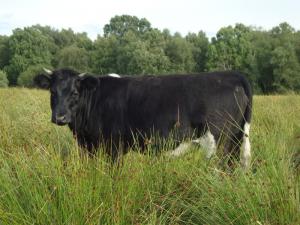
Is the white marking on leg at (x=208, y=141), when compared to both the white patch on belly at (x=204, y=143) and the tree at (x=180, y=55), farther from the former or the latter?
the tree at (x=180, y=55)

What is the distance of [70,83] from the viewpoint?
609 cm

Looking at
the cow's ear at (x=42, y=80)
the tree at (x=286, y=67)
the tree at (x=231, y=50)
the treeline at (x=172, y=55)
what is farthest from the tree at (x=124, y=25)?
the cow's ear at (x=42, y=80)

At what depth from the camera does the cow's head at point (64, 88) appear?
19.1 feet

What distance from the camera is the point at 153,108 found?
Answer: 20.3 ft

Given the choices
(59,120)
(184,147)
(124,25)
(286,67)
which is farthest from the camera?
(124,25)

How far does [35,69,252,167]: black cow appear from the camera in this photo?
19.6ft

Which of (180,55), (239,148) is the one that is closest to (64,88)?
(239,148)

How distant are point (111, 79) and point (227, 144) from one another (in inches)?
77.4

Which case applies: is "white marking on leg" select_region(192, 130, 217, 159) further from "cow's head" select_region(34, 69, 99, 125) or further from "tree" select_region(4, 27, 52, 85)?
"tree" select_region(4, 27, 52, 85)

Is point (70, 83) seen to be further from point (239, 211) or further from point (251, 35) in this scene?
point (251, 35)

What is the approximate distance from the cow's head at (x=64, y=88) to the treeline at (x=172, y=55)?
40.4 metres

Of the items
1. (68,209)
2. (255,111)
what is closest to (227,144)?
(68,209)

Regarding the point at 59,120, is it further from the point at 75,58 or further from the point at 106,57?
the point at 106,57

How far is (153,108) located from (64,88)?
48.8 inches
